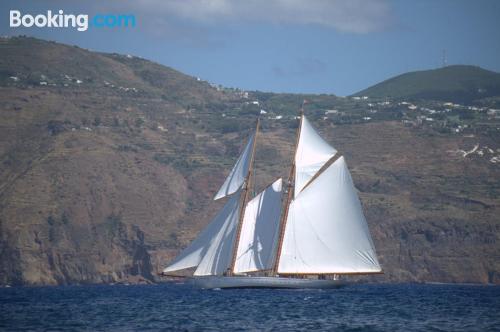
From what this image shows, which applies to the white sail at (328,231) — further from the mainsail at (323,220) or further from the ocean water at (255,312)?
the ocean water at (255,312)

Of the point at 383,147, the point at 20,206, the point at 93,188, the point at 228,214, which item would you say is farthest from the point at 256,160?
the point at 228,214

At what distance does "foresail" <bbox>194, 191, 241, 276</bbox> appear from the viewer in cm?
7781

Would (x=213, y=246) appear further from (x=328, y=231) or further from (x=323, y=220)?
(x=328, y=231)

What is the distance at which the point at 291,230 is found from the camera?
78.9 m

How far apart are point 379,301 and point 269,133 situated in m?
111

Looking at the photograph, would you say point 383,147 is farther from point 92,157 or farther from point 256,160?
point 92,157

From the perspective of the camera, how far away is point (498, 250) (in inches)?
4953

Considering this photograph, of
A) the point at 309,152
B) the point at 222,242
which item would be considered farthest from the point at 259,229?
the point at 309,152

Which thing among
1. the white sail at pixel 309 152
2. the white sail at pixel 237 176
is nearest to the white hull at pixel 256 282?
the white sail at pixel 237 176

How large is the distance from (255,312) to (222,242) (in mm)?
17926

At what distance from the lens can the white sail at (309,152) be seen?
77.0 m

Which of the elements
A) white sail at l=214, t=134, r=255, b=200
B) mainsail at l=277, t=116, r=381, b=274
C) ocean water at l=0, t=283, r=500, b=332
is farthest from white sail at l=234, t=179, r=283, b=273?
ocean water at l=0, t=283, r=500, b=332

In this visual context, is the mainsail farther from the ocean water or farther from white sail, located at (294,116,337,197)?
the ocean water

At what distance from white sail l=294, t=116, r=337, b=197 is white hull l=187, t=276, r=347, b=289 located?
27.7 feet
